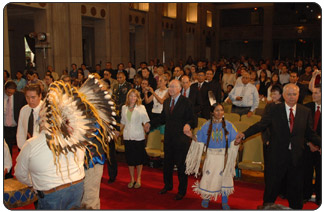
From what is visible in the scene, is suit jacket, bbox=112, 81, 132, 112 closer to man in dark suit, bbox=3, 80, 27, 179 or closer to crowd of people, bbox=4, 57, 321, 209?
crowd of people, bbox=4, 57, 321, 209

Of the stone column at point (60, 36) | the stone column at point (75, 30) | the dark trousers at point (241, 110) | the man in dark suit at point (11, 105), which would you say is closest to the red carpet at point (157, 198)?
the man in dark suit at point (11, 105)

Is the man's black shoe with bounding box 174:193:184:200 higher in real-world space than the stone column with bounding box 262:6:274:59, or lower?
lower

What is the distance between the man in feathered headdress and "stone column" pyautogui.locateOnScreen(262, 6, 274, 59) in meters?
30.0

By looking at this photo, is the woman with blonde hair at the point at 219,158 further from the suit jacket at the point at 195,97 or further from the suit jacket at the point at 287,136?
the suit jacket at the point at 195,97

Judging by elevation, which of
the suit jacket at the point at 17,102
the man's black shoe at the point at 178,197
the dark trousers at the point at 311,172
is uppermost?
the suit jacket at the point at 17,102

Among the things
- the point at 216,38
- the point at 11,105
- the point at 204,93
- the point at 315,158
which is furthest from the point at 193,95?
the point at 216,38

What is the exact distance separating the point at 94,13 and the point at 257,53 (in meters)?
20.9

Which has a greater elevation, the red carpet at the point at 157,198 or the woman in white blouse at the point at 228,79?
the woman in white blouse at the point at 228,79

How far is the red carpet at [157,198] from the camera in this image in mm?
5074

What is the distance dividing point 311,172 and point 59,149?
3654 millimetres

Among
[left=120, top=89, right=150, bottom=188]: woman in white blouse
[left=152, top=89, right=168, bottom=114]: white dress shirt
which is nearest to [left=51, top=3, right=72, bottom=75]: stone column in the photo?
[left=152, top=89, right=168, bottom=114]: white dress shirt

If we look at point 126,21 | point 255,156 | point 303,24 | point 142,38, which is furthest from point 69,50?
point 303,24

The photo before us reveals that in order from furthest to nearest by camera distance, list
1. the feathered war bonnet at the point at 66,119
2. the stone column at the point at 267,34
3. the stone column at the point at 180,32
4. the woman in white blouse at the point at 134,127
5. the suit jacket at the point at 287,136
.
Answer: the stone column at the point at 267,34
the stone column at the point at 180,32
the woman in white blouse at the point at 134,127
the suit jacket at the point at 287,136
the feathered war bonnet at the point at 66,119

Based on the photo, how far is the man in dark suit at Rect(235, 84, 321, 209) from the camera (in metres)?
4.30
